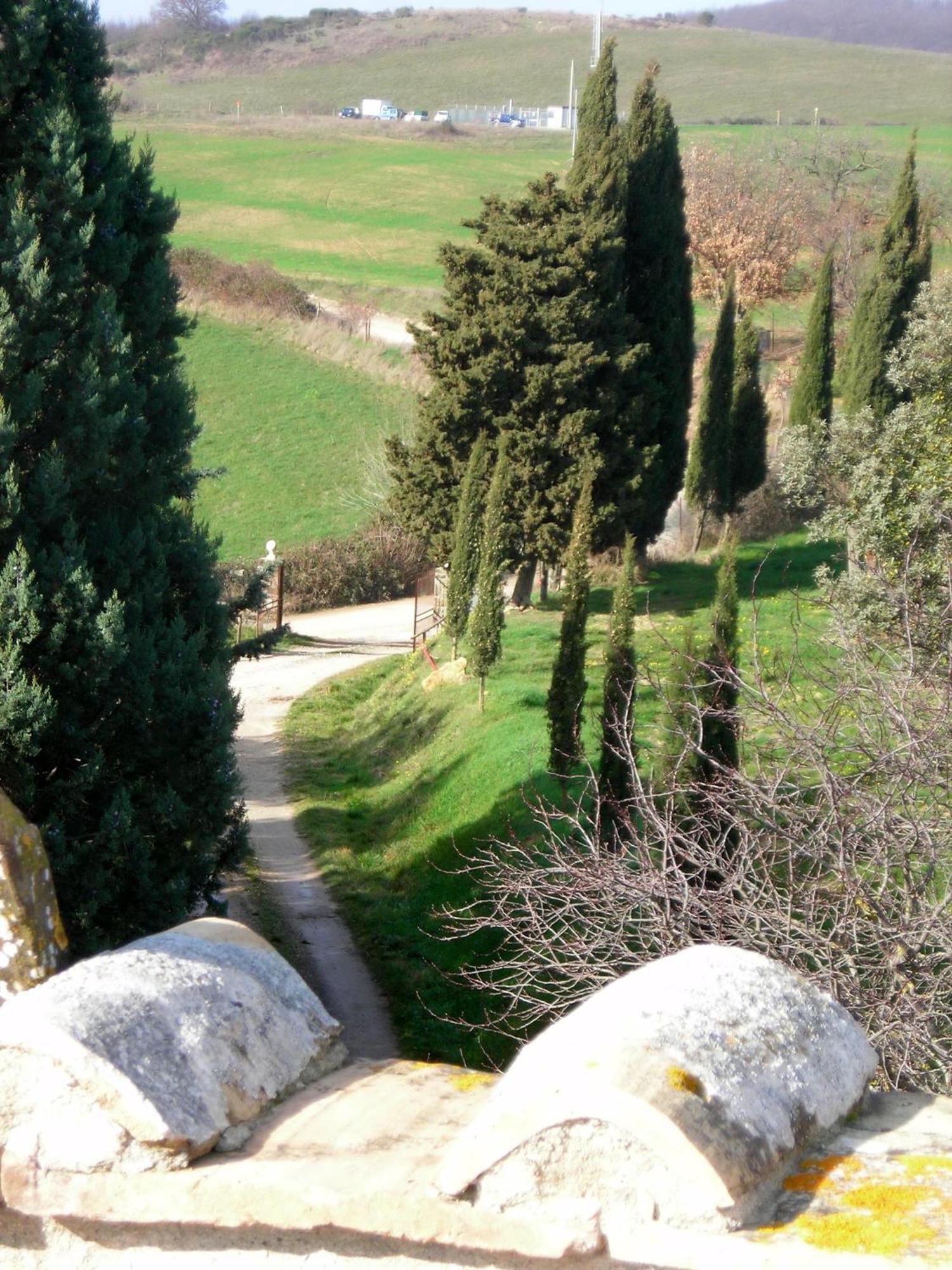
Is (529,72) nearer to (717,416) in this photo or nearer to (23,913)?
(717,416)

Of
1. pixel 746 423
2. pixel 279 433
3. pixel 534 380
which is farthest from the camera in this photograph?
pixel 279 433

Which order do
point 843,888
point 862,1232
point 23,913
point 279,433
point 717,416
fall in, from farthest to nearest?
point 279,433
point 717,416
point 843,888
point 23,913
point 862,1232

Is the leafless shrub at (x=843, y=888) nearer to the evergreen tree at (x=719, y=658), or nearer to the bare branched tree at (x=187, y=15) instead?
the evergreen tree at (x=719, y=658)

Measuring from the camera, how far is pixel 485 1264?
246 cm

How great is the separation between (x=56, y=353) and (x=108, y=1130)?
5.40 meters

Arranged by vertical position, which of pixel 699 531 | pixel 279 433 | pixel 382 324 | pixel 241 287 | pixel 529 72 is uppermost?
pixel 529 72

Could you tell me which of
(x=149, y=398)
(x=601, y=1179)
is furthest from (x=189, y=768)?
(x=601, y=1179)

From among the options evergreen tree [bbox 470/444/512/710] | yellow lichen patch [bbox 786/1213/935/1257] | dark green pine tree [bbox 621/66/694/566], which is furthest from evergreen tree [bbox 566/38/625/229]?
yellow lichen patch [bbox 786/1213/935/1257]

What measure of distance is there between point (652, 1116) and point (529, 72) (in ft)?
349

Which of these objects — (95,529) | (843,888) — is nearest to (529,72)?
(95,529)

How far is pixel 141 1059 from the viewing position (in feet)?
9.06

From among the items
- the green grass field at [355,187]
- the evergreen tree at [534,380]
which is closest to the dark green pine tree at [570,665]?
the evergreen tree at [534,380]

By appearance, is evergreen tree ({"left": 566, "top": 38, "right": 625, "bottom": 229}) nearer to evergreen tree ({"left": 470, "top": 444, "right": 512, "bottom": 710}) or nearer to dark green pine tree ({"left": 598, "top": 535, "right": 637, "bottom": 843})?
evergreen tree ({"left": 470, "top": 444, "right": 512, "bottom": 710})

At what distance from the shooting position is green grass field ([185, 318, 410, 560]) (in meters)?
34.2
